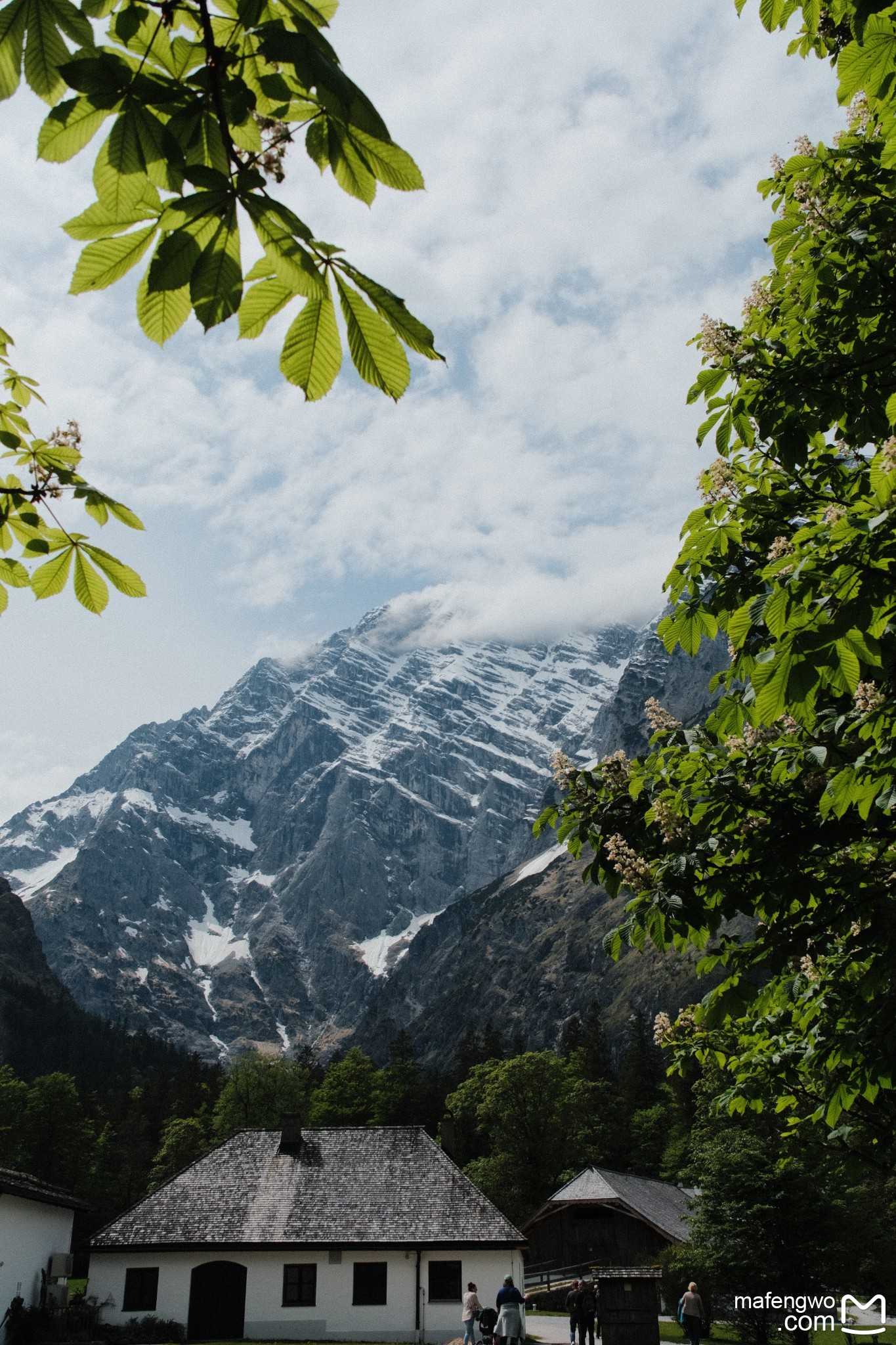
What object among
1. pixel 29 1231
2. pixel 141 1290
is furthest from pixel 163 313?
pixel 141 1290

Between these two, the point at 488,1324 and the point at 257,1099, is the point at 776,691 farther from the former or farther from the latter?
the point at 257,1099

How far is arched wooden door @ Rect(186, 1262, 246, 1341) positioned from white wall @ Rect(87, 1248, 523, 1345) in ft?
0.72

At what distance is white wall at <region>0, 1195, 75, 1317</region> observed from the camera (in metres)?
27.8

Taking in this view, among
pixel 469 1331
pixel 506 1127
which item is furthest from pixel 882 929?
pixel 506 1127

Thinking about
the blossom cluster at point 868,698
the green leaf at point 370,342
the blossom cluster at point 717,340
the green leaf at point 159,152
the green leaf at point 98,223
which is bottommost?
the green leaf at point 370,342

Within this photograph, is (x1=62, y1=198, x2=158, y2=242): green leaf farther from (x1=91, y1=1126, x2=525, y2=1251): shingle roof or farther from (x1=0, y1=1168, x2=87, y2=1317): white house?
(x1=91, y1=1126, x2=525, y2=1251): shingle roof

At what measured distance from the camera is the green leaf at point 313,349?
1.80 metres

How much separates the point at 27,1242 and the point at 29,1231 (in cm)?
29

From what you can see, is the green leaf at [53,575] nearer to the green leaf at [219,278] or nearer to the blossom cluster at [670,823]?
the green leaf at [219,278]

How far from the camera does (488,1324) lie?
83.6 ft

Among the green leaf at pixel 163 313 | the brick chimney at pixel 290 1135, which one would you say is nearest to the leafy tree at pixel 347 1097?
the brick chimney at pixel 290 1135

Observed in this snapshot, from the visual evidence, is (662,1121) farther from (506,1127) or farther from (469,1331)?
(469,1331)

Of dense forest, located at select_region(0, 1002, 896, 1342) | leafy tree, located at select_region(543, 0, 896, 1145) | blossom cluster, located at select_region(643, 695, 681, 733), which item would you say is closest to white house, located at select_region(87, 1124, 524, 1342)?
dense forest, located at select_region(0, 1002, 896, 1342)

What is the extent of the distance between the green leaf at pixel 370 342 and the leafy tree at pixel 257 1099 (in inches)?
3397
